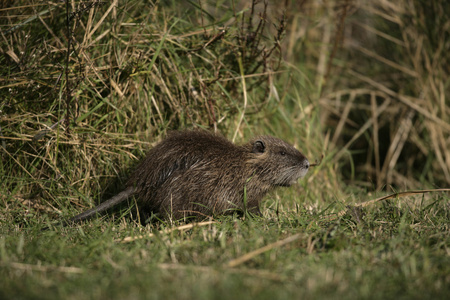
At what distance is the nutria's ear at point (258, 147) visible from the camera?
3670 mm

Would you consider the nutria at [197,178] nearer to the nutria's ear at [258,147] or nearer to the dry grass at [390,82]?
the nutria's ear at [258,147]

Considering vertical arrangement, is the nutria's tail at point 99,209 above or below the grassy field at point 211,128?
below

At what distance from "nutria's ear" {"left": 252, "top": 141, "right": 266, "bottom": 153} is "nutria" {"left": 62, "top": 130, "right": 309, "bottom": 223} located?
8 centimetres

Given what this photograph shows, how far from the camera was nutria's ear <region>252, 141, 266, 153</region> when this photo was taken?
12.0ft

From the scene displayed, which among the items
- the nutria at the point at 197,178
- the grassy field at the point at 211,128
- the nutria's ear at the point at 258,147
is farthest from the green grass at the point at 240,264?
the nutria's ear at the point at 258,147

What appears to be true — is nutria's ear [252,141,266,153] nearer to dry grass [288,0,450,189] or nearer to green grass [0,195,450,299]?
green grass [0,195,450,299]

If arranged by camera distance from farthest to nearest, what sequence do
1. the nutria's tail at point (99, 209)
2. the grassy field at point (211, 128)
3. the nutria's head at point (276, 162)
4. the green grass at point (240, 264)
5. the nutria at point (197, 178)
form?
the nutria's head at point (276, 162), the nutria at point (197, 178), the nutria's tail at point (99, 209), the grassy field at point (211, 128), the green grass at point (240, 264)

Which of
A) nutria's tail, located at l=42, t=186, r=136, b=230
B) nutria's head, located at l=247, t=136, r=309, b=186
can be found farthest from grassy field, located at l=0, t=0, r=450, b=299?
nutria's head, located at l=247, t=136, r=309, b=186

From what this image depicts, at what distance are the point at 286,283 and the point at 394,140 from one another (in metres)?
4.32

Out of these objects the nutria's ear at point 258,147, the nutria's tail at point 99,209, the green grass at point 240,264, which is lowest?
the nutria's tail at point 99,209

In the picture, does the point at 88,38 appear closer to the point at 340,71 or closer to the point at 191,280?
the point at 191,280

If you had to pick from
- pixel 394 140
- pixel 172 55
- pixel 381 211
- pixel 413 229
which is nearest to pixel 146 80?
pixel 172 55

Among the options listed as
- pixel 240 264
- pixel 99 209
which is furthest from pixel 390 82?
pixel 240 264

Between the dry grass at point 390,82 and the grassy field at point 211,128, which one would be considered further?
the dry grass at point 390,82
